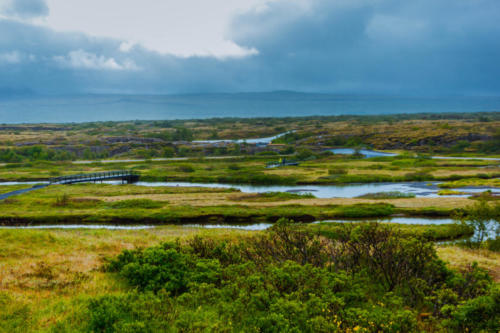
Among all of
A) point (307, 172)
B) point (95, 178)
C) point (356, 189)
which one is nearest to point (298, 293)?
point (356, 189)

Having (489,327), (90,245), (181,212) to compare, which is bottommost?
(181,212)

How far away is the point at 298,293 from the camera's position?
546 inches

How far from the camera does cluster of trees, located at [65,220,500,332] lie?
480 inches

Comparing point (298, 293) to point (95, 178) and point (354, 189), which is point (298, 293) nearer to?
point (354, 189)

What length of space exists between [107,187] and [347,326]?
69.8 meters

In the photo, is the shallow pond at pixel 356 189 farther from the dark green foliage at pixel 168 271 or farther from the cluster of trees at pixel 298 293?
the dark green foliage at pixel 168 271

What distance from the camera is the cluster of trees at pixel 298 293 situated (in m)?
12.2

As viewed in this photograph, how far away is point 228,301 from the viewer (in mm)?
14734

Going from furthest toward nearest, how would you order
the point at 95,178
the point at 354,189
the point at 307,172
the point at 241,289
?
the point at 307,172, the point at 95,178, the point at 354,189, the point at 241,289

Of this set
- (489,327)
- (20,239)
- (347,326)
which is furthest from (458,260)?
(20,239)

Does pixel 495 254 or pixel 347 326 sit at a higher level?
pixel 347 326

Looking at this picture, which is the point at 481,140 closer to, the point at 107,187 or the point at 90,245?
the point at 107,187

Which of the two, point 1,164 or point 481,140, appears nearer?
point 1,164

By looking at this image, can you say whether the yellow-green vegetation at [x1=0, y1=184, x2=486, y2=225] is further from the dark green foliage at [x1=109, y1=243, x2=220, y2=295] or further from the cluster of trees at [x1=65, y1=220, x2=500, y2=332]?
the dark green foliage at [x1=109, y1=243, x2=220, y2=295]
